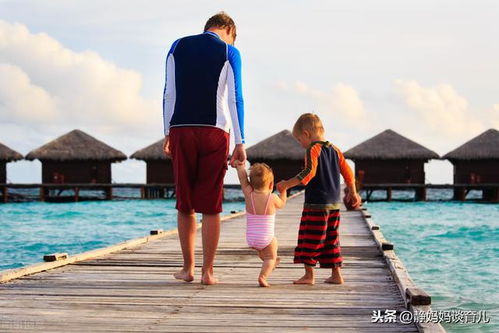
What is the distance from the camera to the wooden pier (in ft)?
10.7

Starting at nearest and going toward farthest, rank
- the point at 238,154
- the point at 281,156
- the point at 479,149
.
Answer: the point at 238,154
the point at 479,149
the point at 281,156

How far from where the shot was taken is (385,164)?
3412 cm

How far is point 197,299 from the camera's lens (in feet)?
12.8

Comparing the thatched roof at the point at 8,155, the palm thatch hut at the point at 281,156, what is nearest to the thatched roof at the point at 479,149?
the palm thatch hut at the point at 281,156

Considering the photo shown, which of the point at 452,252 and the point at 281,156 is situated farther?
the point at 281,156

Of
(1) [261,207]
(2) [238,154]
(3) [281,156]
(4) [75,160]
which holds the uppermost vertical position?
(3) [281,156]

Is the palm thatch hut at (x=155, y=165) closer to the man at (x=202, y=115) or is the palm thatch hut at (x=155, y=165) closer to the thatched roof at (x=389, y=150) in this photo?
the thatched roof at (x=389, y=150)

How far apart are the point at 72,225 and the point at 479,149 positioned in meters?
19.7

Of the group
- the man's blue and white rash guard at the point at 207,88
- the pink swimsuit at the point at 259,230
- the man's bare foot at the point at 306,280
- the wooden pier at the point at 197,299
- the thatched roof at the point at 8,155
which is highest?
the thatched roof at the point at 8,155

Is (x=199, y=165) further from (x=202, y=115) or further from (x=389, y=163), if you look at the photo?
(x=389, y=163)

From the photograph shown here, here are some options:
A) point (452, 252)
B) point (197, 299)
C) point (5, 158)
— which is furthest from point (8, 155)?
point (197, 299)

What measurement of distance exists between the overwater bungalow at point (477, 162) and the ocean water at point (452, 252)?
12.2ft

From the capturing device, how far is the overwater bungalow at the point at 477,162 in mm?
33562

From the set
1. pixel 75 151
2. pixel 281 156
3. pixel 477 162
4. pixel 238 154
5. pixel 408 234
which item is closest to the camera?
pixel 238 154
